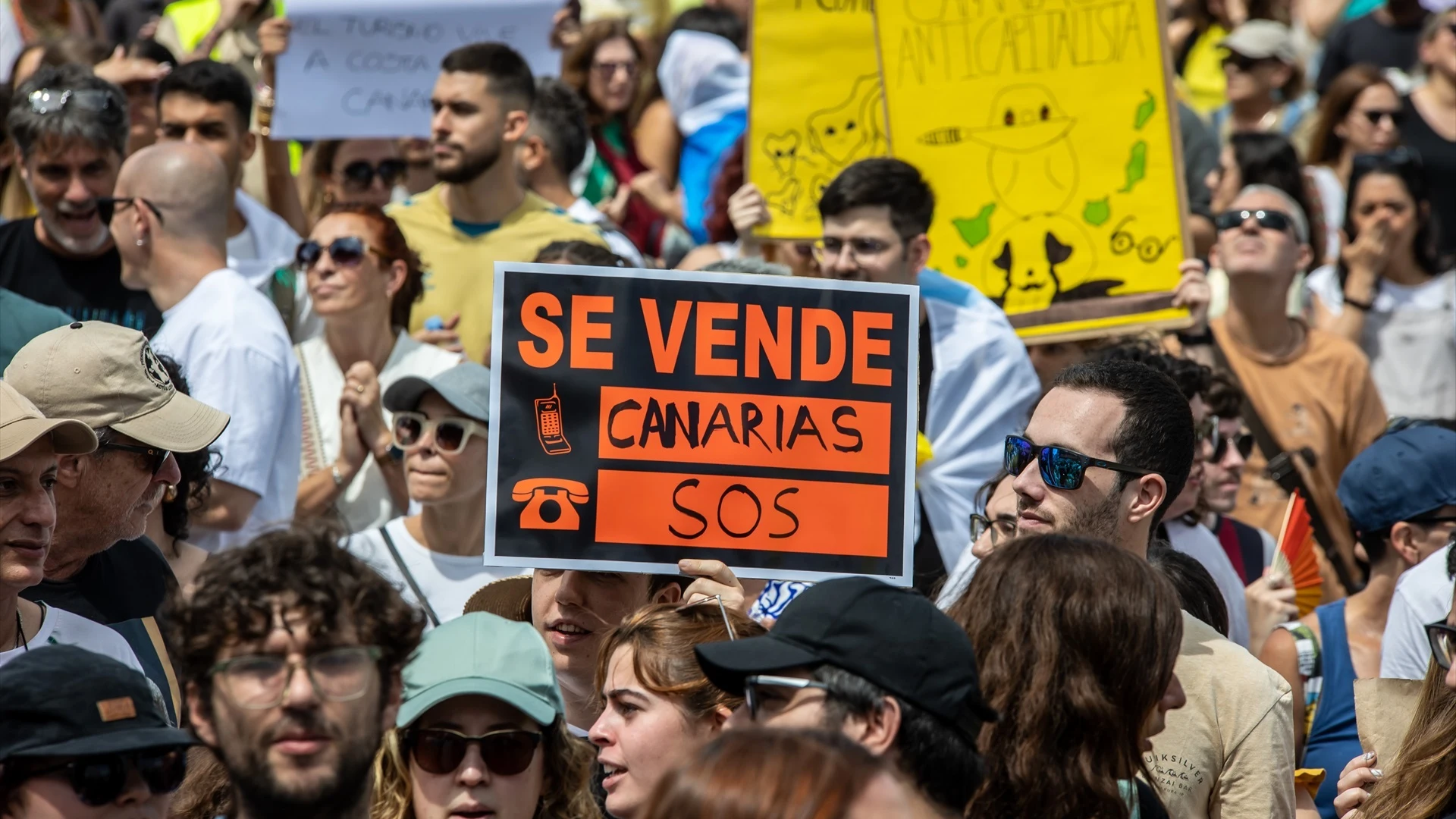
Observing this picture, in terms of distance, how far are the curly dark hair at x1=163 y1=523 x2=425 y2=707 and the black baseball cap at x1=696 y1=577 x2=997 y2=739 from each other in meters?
0.53

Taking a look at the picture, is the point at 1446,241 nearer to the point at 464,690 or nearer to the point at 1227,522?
the point at 1227,522

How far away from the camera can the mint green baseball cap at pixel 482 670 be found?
3342mm

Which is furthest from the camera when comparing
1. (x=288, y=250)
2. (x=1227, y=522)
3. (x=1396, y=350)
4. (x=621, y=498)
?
(x=1396, y=350)

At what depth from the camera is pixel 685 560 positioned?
4281 mm

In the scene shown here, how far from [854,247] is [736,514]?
226 cm

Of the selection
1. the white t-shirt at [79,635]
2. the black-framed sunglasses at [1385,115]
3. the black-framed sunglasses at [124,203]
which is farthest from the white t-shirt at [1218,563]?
the black-framed sunglasses at [1385,115]

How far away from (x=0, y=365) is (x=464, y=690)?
2387 millimetres

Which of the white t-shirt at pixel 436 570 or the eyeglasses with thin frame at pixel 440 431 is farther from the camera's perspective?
the eyeglasses with thin frame at pixel 440 431

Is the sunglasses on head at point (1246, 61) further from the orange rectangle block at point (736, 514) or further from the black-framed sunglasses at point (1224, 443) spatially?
the orange rectangle block at point (736, 514)

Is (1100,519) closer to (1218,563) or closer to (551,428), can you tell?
(551,428)

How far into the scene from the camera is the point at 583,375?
14.4 feet

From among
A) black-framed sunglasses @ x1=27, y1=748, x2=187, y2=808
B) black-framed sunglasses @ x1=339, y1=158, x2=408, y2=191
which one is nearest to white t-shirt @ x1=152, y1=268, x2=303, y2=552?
black-framed sunglasses @ x1=339, y1=158, x2=408, y2=191

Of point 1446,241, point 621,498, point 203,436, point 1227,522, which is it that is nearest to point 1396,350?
point 1446,241

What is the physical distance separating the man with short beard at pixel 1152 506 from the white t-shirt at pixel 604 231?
11.7 feet
